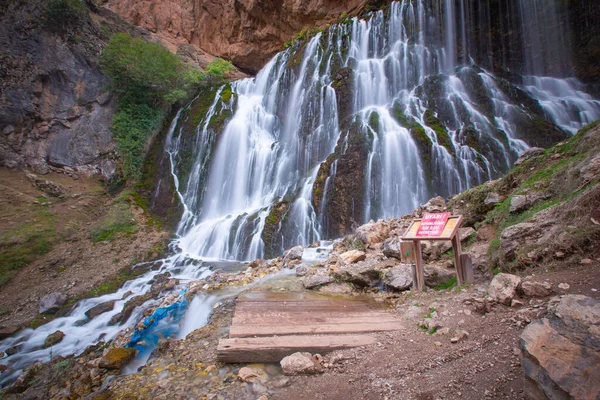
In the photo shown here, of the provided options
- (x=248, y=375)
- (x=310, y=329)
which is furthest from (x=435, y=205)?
(x=248, y=375)

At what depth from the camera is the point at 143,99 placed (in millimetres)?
19250

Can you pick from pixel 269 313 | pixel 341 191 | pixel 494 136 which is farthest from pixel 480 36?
pixel 269 313

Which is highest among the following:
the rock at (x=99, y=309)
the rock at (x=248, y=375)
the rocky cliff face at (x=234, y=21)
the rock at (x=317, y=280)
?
the rocky cliff face at (x=234, y=21)

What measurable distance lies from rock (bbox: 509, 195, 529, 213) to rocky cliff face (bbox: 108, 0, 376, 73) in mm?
19592

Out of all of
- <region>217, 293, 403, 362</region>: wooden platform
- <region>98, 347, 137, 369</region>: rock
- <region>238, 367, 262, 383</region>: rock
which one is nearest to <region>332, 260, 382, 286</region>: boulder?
<region>217, 293, 403, 362</region>: wooden platform

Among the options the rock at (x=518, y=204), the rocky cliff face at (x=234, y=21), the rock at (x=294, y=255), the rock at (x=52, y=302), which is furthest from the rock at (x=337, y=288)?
the rocky cliff face at (x=234, y=21)

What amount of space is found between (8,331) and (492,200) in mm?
11328

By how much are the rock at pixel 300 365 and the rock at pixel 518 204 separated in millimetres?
4058

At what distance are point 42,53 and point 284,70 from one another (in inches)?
555

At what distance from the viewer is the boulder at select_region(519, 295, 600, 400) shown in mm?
1434

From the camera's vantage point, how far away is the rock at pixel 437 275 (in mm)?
4328

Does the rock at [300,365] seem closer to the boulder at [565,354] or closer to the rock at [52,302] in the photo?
the boulder at [565,354]

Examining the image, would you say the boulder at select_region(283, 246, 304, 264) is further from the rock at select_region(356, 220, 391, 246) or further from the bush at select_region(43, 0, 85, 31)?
the bush at select_region(43, 0, 85, 31)

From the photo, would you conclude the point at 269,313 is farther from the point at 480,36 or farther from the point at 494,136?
the point at 480,36
